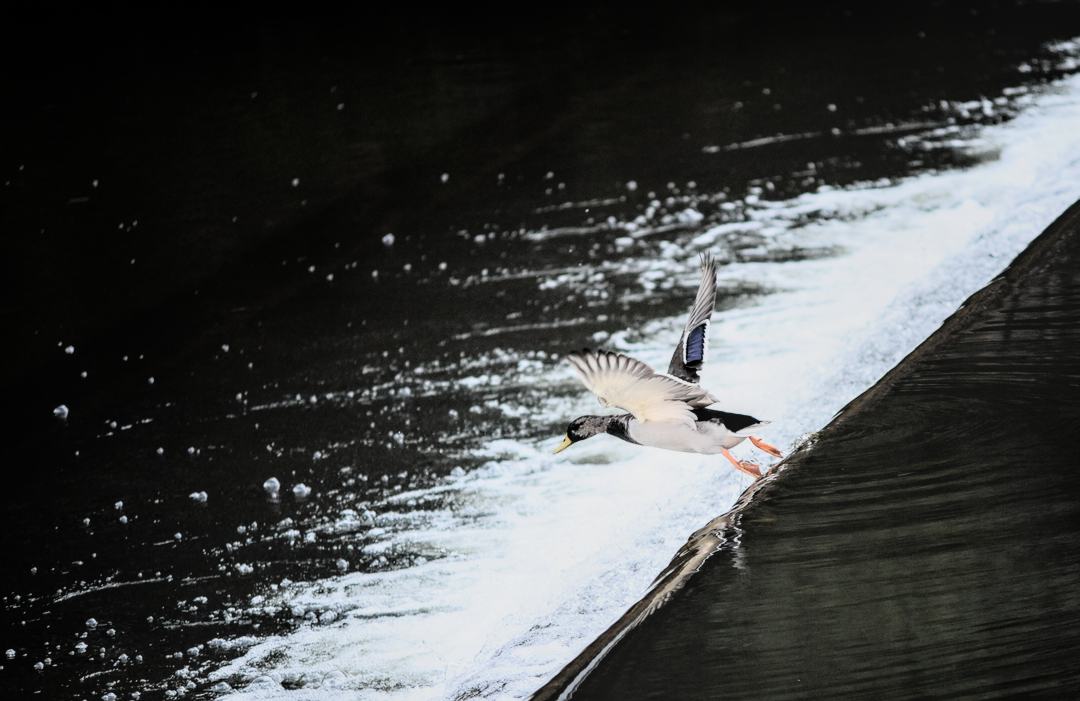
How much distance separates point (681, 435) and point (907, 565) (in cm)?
58

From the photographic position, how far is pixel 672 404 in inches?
113

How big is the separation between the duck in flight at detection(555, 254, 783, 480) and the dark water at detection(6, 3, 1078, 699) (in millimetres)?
703

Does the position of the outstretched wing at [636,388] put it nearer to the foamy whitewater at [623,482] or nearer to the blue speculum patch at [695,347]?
the blue speculum patch at [695,347]

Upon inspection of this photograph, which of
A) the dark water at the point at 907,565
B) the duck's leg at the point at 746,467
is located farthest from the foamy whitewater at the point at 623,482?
the dark water at the point at 907,565

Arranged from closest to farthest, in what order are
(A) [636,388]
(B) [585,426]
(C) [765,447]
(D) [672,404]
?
(A) [636,388], (D) [672,404], (B) [585,426], (C) [765,447]

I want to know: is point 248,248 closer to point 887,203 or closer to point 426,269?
point 426,269

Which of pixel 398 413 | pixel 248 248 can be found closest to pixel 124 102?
pixel 248 248

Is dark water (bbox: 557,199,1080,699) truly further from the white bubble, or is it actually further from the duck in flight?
the white bubble

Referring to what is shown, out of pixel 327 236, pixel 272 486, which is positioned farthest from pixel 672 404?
pixel 327 236

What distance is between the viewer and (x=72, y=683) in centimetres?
285

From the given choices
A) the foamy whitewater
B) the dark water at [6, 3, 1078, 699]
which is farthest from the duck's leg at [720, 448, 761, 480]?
the dark water at [6, 3, 1078, 699]

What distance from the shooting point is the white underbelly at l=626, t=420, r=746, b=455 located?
9.55 feet

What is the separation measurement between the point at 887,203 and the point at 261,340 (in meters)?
2.70

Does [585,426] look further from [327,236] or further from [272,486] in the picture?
[327,236]
